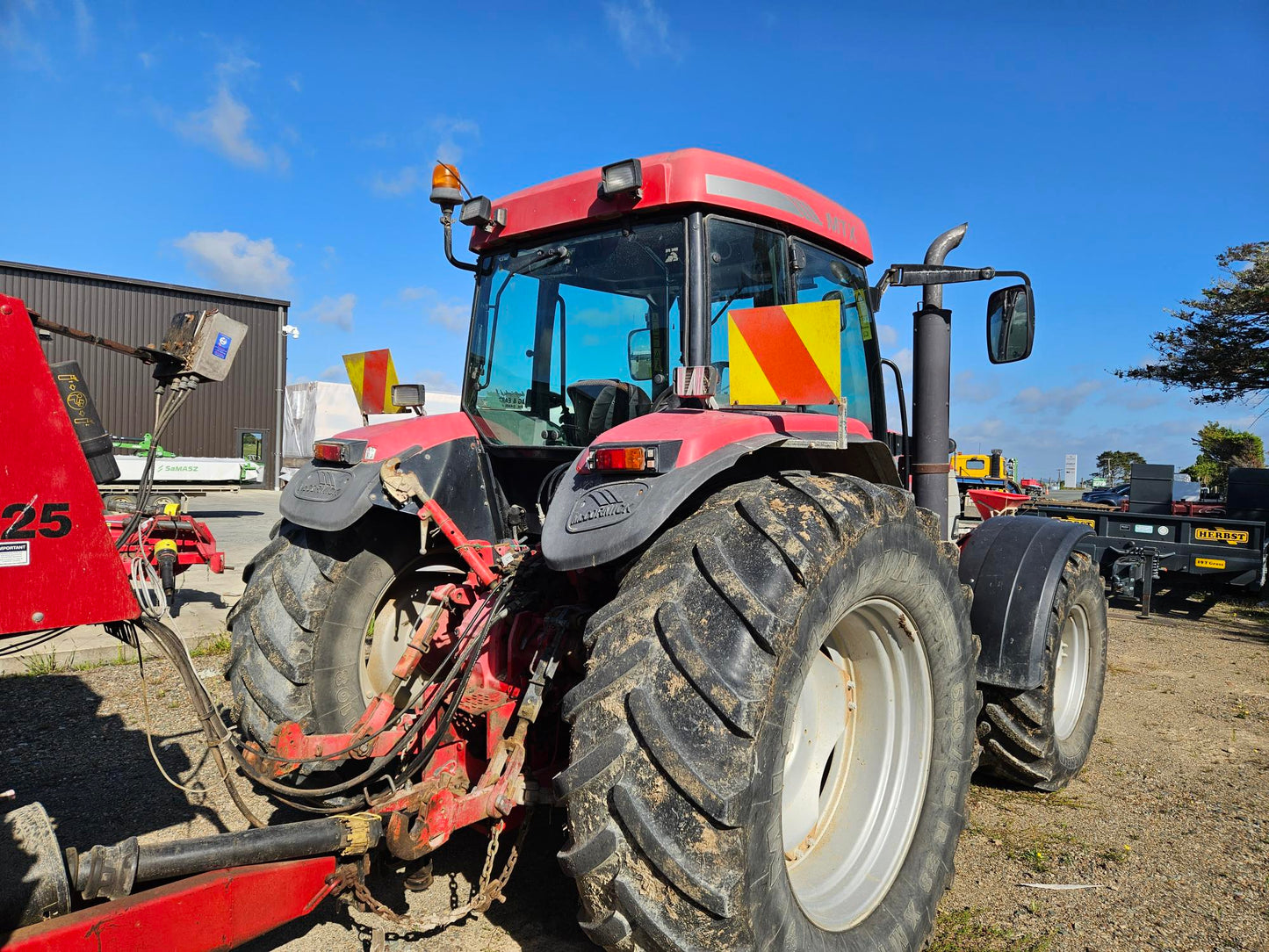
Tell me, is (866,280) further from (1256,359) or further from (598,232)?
(1256,359)

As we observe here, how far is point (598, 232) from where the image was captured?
3.09m

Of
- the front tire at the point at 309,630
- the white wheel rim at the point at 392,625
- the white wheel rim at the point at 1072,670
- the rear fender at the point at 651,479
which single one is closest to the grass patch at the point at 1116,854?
the white wheel rim at the point at 1072,670

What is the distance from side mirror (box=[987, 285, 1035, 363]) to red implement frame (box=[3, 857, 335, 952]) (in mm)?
3262

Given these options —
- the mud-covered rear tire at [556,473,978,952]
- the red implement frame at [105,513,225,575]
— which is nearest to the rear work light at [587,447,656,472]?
the mud-covered rear tire at [556,473,978,952]

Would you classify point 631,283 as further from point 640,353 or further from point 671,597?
point 671,597

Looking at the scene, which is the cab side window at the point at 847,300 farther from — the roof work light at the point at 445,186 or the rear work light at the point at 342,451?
the rear work light at the point at 342,451

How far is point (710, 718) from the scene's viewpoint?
1824 millimetres

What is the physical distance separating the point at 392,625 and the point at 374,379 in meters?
1.10

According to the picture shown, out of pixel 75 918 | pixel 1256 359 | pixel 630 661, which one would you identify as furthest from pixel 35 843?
pixel 1256 359

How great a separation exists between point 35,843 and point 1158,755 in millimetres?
4608

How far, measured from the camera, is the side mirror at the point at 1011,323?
12.1 ft

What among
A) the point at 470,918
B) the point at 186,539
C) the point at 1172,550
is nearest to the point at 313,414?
the point at 186,539

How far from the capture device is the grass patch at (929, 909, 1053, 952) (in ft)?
8.22

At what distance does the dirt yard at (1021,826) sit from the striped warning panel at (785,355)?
1447 millimetres
